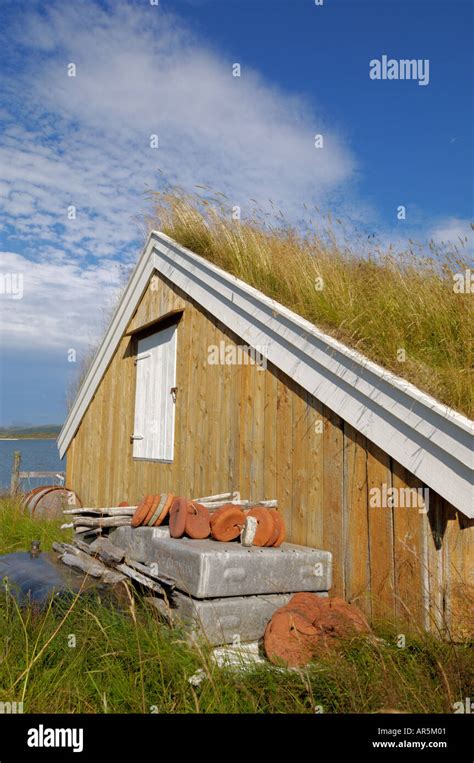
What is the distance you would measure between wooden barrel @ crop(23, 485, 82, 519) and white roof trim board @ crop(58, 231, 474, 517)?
4.84 m

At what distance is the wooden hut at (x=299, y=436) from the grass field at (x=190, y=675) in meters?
0.34

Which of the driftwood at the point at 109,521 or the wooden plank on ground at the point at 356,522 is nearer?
the wooden plank on ground at the point at 356,522

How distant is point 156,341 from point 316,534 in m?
4.19

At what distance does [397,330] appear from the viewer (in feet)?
16.1

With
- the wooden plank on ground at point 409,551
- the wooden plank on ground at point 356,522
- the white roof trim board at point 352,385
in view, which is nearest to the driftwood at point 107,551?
the wooden plank on ground at point 356,522

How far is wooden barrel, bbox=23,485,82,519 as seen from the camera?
9.95 meters

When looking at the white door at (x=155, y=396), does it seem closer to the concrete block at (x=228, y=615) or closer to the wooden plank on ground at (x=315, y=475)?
the wooden plank on ground at (x=315, y=475)

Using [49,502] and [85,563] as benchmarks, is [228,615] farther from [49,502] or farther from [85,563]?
[49,502]

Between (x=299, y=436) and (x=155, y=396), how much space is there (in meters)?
3.37

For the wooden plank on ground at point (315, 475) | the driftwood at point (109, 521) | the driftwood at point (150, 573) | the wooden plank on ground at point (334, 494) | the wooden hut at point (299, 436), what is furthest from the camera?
the driftwood at point (109, 521)

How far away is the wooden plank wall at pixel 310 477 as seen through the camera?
3916mm

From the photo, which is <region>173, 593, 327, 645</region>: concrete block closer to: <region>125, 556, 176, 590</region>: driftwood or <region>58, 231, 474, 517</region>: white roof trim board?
<region>125, 556, 176, 590</region>: driftwood
